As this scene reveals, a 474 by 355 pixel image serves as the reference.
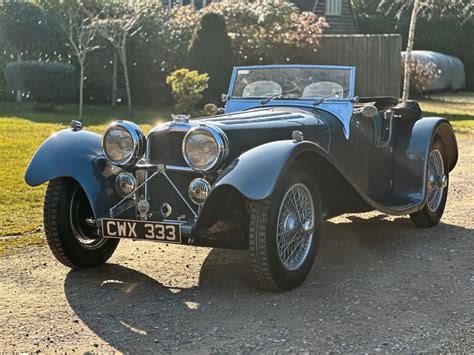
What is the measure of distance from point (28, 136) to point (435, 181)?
7637 millimetres

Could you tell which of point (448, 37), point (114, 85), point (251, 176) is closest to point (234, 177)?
point (251, 176)

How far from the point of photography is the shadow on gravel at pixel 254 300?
13.4ft

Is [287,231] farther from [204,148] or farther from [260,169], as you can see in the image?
[204,148]

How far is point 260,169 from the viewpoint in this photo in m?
4.47

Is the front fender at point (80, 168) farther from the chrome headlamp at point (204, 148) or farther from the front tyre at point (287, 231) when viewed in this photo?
the front tyre at point (287, 231)

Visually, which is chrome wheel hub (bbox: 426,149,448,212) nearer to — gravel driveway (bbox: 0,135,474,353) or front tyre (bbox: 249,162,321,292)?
gravel driveway (bbox: 0,135,474,353)

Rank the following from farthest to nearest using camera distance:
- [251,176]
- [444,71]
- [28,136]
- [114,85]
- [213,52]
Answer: [444,71], [114,85], [213,52], [28,136], [251,176]

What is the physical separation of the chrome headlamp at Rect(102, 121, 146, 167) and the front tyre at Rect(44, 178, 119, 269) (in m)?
0.44

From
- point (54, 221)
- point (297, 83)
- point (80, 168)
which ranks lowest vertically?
point (54, 221)

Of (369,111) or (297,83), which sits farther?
(297,83)

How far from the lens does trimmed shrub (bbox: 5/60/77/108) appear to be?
57.6 feet

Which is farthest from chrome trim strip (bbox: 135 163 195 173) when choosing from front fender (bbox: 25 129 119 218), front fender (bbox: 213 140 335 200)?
front fender (bbox: 213 140 335 200)

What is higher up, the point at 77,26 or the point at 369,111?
the point at 77,26

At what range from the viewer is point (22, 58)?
19.1 metres
